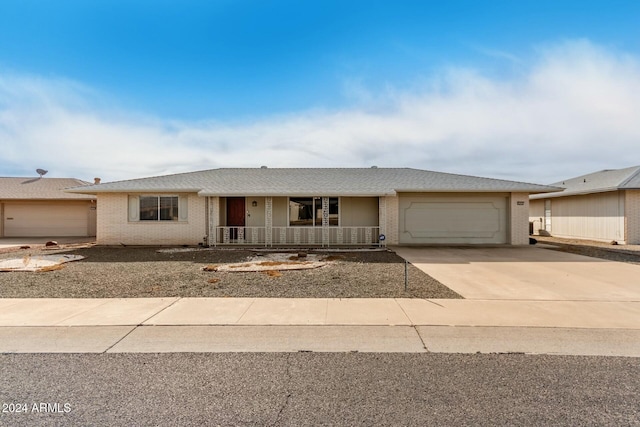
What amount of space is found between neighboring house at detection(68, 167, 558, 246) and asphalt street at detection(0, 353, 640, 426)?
1120 centimetres

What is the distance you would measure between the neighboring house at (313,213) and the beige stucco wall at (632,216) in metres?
5.21

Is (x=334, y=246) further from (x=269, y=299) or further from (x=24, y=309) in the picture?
(x=24, y=309)

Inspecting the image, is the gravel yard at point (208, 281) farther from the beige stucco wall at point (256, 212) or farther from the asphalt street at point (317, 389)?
the beige stucco wall at point (256, 212)

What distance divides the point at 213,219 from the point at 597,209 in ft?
66.8

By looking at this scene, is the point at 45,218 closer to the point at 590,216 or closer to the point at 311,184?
the point at 311,184

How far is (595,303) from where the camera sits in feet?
20.3

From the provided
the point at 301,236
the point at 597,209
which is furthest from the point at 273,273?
the point at 597,209

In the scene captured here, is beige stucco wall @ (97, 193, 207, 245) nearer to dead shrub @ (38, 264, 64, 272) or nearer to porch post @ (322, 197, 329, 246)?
porch post @ (322, 197, 329, 246)

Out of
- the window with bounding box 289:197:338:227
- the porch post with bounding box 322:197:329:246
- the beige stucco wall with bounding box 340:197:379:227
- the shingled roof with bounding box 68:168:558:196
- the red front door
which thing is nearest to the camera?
the shingled roof with bounding box 68:168:558:196

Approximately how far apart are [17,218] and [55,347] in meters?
22.8

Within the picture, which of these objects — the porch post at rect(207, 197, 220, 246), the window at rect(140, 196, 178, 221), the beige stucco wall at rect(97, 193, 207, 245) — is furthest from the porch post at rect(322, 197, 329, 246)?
the window at rect(140, 196, 178, 221)

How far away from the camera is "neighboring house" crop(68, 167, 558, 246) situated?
15.3 meters

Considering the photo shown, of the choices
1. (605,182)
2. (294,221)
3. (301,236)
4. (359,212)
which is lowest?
(301,236)

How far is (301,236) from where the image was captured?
615 inches
